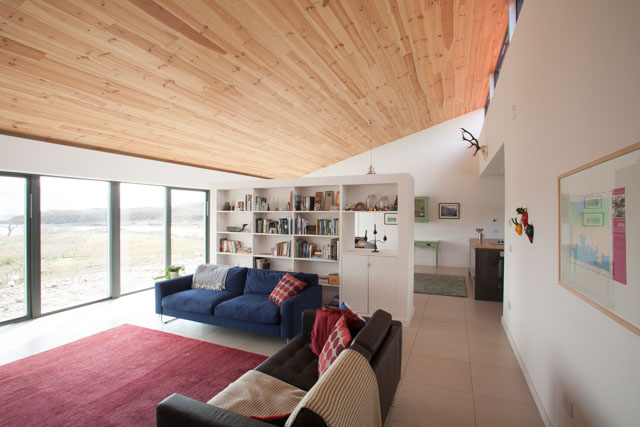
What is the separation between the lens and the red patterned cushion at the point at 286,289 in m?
3.72

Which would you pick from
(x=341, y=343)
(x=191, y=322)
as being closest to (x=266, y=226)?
(x=191, y=322)

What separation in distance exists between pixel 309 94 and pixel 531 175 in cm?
305

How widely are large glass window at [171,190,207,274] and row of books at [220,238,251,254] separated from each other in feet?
5.84

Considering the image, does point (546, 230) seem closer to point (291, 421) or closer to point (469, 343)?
point (469, 343)

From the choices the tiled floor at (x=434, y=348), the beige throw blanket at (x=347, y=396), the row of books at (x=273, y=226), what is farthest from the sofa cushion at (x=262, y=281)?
the beige throw blanket at (x=347, y=396)

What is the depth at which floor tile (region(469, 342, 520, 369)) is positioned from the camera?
10.3ft

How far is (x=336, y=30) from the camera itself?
326 centimetres

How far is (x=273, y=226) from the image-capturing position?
5.00 meters

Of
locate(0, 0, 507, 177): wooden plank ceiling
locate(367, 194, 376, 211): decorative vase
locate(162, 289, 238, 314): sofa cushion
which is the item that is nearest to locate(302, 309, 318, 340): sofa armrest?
locate(162, 289, 238, 314): sofa cushion

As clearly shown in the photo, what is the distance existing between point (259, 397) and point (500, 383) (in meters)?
2.24

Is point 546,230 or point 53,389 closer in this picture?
point 546,230

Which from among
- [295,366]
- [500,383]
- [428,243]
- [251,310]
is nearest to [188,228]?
[251,310]

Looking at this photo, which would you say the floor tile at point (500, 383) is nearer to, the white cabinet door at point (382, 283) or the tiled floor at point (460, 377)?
the tiled floor at point (460, 377)

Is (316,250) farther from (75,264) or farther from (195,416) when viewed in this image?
(75,264)
